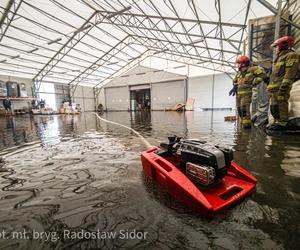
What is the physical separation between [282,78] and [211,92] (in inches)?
667

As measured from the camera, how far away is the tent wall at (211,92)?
18.9 m

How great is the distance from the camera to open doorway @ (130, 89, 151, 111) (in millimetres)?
27234

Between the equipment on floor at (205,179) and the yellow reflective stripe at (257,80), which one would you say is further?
the yellow reflective stripe at (257,80)

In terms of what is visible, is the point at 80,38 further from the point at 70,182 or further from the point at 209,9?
the point at 70,182

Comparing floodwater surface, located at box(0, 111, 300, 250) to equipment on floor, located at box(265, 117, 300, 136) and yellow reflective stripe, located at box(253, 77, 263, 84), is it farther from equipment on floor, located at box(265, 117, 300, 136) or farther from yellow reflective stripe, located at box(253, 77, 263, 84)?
yellow reflective stripe, located at box(253, 77, 263, 84)

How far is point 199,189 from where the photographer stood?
1.36 meters

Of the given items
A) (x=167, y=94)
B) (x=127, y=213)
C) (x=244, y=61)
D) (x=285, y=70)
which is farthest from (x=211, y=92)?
(x=127, y=213)

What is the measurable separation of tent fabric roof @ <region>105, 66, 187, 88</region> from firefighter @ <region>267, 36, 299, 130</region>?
60.5 feet

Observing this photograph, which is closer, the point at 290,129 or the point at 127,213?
the point at 127,213

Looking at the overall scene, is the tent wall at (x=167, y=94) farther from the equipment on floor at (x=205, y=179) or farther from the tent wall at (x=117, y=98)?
the equipment on floor at (x=205, y=179)

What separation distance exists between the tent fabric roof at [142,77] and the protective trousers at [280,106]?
1861 centimetres

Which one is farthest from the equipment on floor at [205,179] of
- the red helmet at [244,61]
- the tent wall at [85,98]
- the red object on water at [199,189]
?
the tent wall at [85,98]

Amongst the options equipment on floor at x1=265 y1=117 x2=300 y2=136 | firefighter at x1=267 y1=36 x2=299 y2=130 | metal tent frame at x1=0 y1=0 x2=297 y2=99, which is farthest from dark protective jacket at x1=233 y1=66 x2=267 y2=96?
metal tent frame at x1=0 y1=0 x2=297 y2=99

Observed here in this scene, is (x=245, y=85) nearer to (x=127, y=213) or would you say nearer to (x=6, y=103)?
(x=127, y=213)
